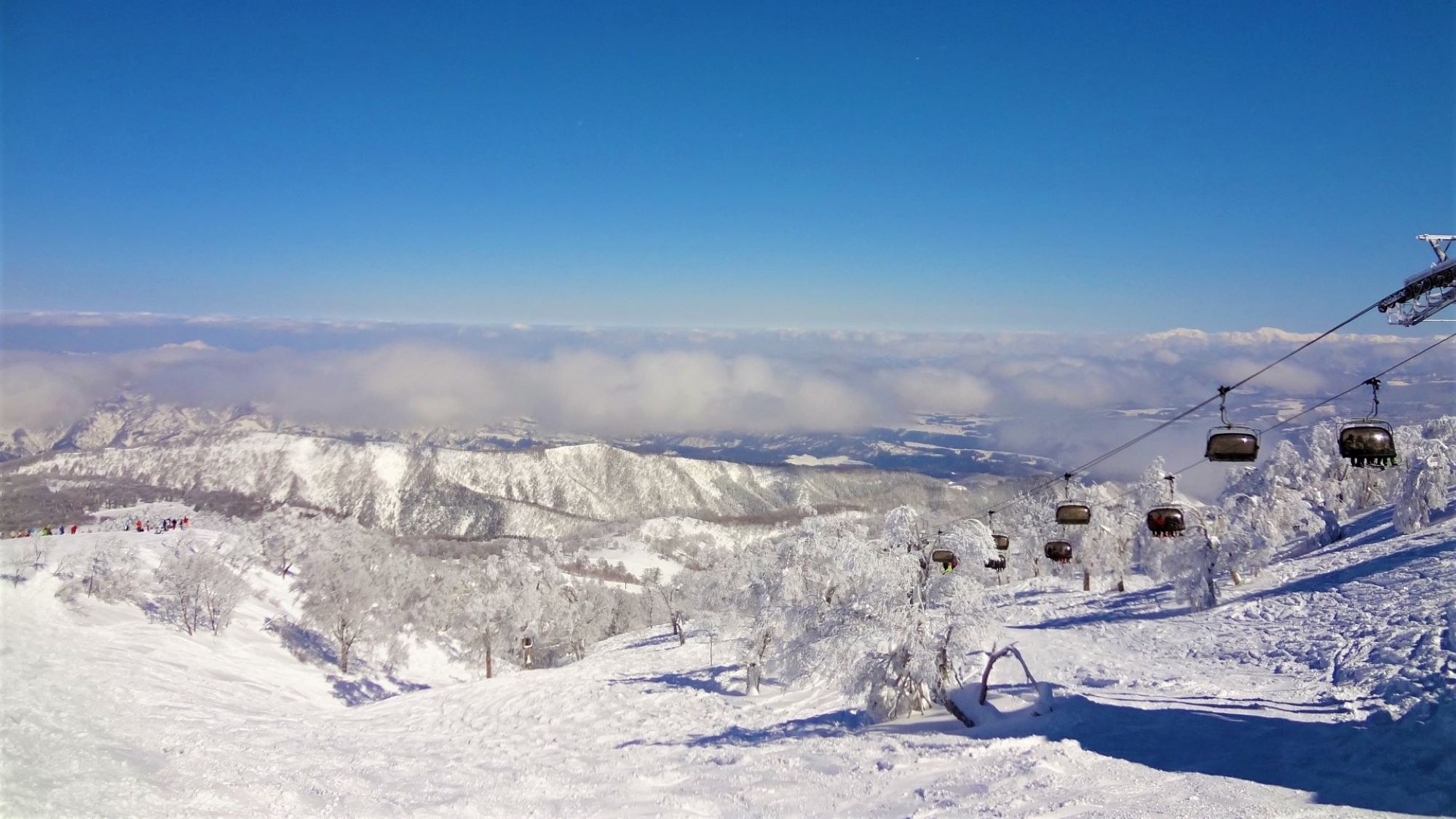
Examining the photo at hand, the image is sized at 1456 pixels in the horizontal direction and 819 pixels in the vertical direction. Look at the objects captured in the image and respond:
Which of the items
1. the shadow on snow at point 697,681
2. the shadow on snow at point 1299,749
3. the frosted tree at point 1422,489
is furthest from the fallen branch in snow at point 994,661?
the frosted tree at point 1422,489

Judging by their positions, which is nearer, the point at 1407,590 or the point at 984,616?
the point at 984,616

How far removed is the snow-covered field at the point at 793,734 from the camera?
12.9 meters

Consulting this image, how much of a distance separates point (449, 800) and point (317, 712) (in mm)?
20281

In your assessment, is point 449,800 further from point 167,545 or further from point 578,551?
point 578,551

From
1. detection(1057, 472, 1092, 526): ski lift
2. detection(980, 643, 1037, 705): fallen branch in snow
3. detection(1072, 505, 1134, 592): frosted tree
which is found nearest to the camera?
detection(980, 643, 1037, 705): fallen branch in snow

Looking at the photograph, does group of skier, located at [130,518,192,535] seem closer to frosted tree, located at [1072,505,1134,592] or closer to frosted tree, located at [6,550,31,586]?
frosted tree, located at [6,550,31,586]

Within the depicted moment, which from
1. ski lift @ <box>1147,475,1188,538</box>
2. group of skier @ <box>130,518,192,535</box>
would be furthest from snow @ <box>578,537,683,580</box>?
ski lift @ <box>1147,475,1188,538</box>

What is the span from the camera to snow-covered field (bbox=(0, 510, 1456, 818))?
12883mm

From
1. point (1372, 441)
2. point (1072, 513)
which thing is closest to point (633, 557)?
point (1072, 513)

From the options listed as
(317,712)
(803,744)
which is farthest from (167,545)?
(803,744)

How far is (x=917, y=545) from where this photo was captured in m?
23.5

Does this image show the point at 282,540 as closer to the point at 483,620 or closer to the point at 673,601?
the point at 483,620

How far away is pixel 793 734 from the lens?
75.4 feet

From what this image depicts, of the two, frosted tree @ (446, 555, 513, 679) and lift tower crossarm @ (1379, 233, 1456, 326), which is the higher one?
lift tower crossarm @ (1379, 233, 1456, 326)
